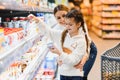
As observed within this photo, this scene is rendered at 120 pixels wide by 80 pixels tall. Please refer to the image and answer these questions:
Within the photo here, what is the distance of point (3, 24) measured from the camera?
2.30 metres

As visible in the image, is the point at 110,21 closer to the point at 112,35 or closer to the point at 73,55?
the point at 112,35

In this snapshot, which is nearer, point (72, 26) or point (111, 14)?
point (72, 26)

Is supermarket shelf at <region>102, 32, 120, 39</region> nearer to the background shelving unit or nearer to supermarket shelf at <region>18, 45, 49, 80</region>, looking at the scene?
the background shelving unit

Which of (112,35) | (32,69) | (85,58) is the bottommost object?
(112,35)

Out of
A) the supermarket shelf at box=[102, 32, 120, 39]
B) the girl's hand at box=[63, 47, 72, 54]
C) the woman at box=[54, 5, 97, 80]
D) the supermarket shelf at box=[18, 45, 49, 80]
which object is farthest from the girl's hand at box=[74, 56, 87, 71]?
the supermarket shelf at box=[102, 32, 120, 39]

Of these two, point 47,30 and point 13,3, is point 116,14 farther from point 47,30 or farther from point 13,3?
point 13,3

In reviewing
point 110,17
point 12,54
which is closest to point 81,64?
point 12,54

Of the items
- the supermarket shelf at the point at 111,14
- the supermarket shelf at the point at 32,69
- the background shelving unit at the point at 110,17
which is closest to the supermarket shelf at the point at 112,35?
the background shelving unit at the point at 110,17

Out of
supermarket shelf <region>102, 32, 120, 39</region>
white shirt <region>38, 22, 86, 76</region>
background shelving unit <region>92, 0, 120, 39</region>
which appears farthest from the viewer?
background shelving unit <region>92, 0, 120, 39</region>

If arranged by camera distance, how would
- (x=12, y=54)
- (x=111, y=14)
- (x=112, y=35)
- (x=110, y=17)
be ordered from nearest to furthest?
(x=12, y=54) < (x=112, y=35) < (x=111, y=14) < (x=110, y=17)

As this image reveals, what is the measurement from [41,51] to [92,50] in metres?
0.84

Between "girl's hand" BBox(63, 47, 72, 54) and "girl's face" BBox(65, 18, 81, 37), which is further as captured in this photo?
"girl's hand" BBox(63, 47, 72, 54)

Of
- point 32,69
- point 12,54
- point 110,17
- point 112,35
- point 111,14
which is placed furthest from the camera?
point 110,17

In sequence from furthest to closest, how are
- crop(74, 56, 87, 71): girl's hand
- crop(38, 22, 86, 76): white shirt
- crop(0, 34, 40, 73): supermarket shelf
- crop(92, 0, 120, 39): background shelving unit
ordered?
1. crop(92, 0, 120, 39): background shelving unit
2. crop(74, 56, 87, 71): girl's hand
3. crop(38, 22, 86, 76): white shirt
4. crop(0, 34, 40, 73): supermarket shelf
